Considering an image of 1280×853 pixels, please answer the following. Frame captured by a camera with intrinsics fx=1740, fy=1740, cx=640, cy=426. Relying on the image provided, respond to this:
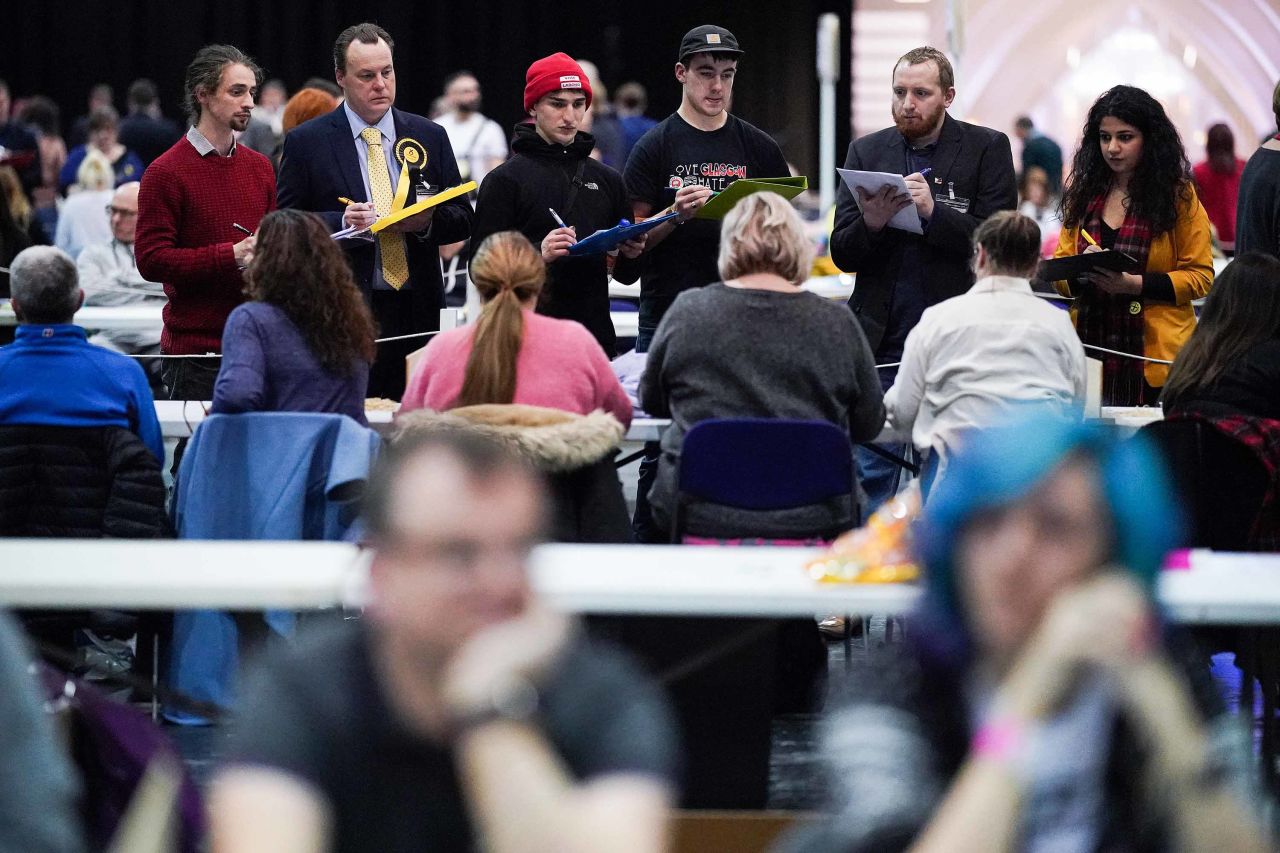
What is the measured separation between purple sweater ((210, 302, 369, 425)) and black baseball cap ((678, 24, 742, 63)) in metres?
1.57

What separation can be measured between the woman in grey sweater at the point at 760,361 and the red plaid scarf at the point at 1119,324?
1.22 meters

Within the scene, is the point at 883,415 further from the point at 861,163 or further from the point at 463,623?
the point at 463,623

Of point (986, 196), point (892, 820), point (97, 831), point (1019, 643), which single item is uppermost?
point (986, 196)

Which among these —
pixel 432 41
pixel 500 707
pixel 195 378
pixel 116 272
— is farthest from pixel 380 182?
pixel 432 41

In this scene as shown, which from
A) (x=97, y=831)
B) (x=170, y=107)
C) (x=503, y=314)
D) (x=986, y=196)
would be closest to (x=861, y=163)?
(x=986, y=196)

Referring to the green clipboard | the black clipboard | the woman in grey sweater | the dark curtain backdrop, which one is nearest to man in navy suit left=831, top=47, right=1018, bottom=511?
the black clipboard

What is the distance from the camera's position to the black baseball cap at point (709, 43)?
4973 millimetres

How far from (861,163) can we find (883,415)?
1346 mm

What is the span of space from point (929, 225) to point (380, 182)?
156 centimetres

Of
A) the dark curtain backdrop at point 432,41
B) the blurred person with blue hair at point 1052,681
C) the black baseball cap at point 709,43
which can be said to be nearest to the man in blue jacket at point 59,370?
the black baseball cap at point 709,43

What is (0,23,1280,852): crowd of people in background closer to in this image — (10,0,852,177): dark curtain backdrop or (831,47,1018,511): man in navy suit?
(831,47,1018,511): man in navy suit

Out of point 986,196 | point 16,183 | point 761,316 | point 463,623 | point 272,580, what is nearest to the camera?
point 463,623

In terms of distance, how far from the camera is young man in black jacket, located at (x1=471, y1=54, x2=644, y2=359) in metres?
→ 4.90

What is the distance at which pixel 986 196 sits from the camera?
4.90 meters
